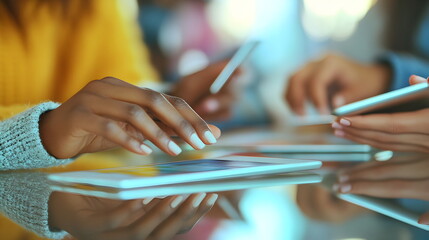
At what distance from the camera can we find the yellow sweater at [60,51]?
123 cm

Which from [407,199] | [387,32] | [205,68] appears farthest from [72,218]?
[387,32]

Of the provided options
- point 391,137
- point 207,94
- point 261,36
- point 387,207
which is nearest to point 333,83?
point 261,36

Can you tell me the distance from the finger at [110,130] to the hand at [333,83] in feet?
2.57

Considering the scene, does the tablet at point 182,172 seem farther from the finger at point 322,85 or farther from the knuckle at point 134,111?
the finger at point 322,85

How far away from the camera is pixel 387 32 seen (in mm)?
1453

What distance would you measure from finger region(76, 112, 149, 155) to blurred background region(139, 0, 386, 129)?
681 mm

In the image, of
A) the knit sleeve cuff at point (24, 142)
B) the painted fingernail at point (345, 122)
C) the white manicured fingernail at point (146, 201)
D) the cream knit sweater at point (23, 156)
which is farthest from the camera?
the painted fingernail at point (345, 122)

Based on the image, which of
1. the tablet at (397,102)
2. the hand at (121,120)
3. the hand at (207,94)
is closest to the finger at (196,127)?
the hand at (121,120)

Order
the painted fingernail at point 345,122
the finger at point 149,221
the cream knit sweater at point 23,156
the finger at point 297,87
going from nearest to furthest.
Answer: the finger at point 149,221 < the cream knit sweater at point 23,156 < the painted fingernail at point 345,122 < the finger at point 297,87

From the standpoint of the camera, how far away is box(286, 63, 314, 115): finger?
1386mm

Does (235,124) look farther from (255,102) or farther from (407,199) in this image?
(407,199)

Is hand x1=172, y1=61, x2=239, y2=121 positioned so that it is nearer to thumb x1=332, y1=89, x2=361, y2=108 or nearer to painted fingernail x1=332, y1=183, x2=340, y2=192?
thumb x1=332, y1=89, x2=361, y2=108

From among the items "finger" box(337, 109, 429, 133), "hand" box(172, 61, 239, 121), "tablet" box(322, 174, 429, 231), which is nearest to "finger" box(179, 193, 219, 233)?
"tablet" box(322, 174, 429, 231)

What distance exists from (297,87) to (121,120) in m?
0.87
